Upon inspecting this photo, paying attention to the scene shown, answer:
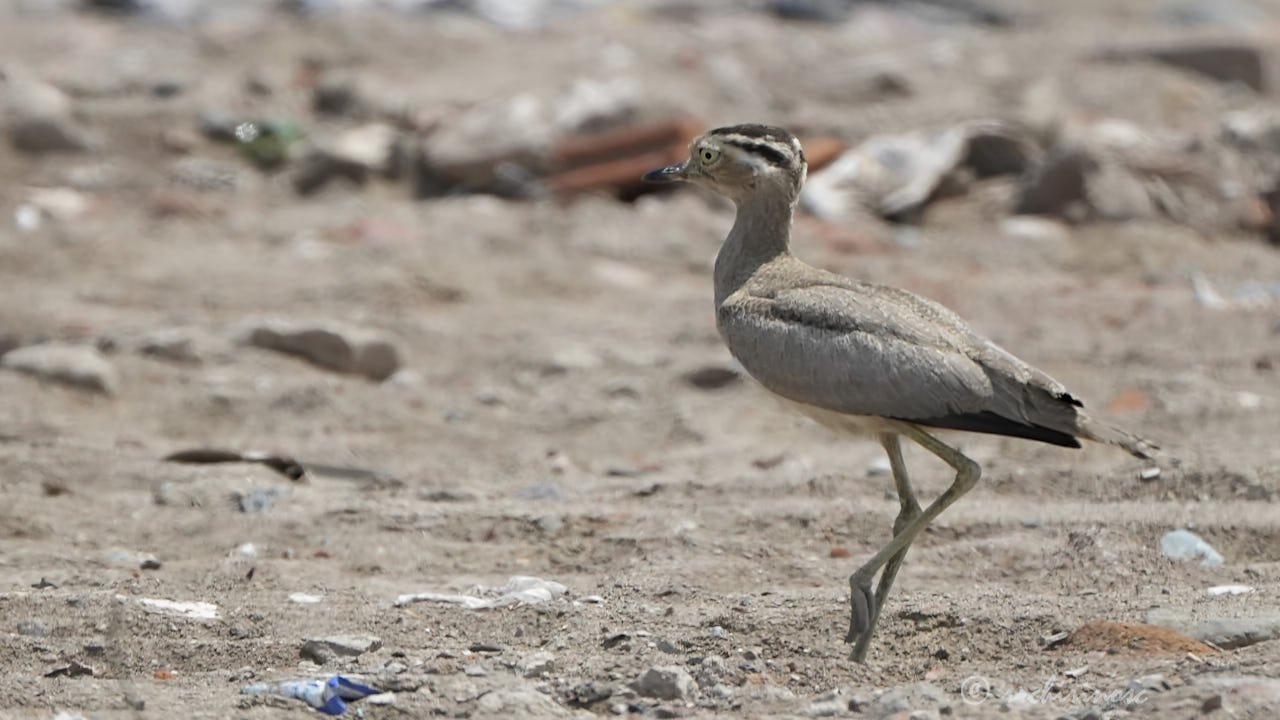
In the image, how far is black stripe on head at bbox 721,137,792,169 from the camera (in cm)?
566

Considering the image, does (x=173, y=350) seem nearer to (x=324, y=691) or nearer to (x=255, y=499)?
(x=255, y=499)

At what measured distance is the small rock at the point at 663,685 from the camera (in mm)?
4094

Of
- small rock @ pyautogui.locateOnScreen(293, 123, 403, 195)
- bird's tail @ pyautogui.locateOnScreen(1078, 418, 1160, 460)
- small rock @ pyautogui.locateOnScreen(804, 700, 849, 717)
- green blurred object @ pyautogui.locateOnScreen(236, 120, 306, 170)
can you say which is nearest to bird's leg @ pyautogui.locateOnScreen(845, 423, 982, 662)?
bird's tail @ pyautogui.locateOnScreen(1078, 418, 1160, 460)

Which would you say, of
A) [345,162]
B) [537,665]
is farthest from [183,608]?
[345,162]

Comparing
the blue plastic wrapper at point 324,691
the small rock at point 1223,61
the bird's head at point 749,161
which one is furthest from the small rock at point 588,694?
the small rock at point 1223,61

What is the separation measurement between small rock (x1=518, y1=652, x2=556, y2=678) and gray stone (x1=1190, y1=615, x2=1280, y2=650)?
1.63m

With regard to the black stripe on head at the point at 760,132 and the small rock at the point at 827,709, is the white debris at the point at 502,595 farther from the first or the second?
the black stripe on head at the point at 760,132

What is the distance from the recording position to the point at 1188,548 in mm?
5551

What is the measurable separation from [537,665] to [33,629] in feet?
4.67

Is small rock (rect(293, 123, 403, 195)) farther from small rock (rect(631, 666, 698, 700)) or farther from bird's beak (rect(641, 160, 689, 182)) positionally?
small rock (rect(631, 666, 698, 700))

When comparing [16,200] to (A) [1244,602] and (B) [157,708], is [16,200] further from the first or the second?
(A) [1244,602]

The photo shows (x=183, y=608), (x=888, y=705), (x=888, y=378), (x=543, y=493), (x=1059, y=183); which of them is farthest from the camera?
(x=1059, y=183)

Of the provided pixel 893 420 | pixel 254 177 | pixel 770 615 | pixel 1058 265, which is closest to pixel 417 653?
pixel 770 615

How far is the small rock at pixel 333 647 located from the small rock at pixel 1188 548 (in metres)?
2.55
